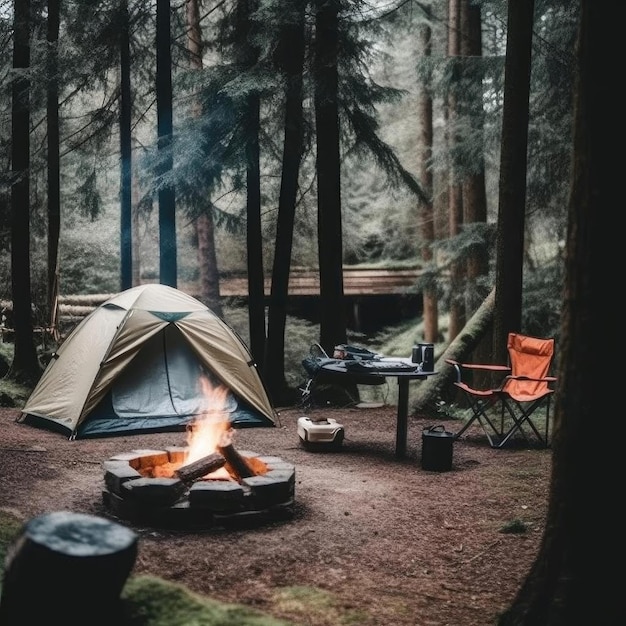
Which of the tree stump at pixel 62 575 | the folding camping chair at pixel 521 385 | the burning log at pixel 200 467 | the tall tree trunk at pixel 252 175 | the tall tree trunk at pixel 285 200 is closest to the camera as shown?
the tree stump at pixel 62 575

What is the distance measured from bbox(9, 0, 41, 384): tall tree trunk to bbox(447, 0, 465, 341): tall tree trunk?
256 inches

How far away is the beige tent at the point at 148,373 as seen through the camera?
26.7 ft

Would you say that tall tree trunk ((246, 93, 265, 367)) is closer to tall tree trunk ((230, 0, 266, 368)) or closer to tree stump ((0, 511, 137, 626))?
tall tree trunk ((230, 0, 266, 368))

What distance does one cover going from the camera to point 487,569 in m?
4.15

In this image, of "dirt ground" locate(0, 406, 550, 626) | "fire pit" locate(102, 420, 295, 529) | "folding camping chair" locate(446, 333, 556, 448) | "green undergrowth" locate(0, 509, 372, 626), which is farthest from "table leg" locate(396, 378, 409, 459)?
"green undergrowth" locate(0, 509, 372, 626)

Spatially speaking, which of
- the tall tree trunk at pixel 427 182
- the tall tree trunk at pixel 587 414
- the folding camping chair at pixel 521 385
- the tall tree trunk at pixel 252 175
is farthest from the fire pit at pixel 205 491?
the tall tree trunk at pixel 427 182

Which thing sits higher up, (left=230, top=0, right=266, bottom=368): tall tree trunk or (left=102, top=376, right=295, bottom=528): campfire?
(left=230, top=0, right=266, bottom=368): tall tree trunk

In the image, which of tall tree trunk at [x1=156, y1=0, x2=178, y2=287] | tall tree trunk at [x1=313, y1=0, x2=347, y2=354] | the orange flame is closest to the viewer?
the orange flame

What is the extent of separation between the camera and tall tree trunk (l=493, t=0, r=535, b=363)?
27.7 feet

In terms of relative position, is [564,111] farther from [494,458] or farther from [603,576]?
[603,576]

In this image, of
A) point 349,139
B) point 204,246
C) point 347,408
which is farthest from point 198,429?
point 204,246

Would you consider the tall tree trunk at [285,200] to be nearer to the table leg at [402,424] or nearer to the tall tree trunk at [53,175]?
the table leg at [402,424]

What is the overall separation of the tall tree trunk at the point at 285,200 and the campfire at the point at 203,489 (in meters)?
5.01

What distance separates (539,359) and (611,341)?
519 centimetres
